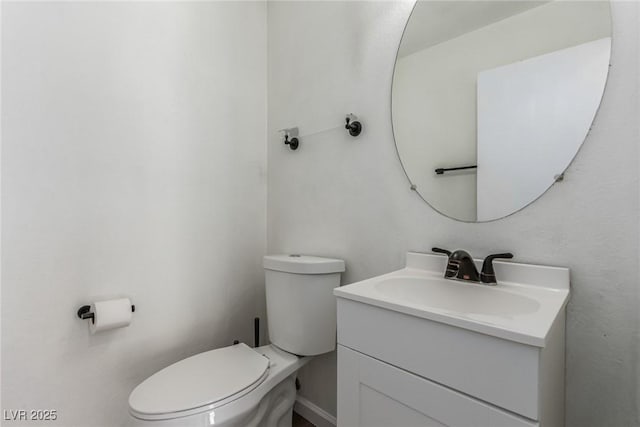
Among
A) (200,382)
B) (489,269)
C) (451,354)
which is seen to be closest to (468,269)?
(489,269)

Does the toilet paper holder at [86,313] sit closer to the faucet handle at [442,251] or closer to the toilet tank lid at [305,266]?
the toilet tank lid at [305,266]

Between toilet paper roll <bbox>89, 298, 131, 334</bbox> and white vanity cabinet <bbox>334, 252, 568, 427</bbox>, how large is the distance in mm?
875

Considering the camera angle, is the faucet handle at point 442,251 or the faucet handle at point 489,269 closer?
the faucet handle at point 489,269

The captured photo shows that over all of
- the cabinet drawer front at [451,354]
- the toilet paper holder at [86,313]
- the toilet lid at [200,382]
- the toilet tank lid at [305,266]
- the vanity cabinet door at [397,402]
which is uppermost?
the toilet tank lid at [305,266]

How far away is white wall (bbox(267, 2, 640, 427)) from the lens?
0.75 meters

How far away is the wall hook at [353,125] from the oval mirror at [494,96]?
169 millimetres

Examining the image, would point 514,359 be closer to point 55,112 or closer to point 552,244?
point 552,244

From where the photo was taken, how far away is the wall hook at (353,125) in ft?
4.14

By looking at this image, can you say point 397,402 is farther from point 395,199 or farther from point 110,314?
point 110,314

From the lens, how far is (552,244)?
84 cm

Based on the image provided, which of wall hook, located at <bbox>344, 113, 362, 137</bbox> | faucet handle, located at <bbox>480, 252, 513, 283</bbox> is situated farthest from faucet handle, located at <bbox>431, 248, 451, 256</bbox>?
wall hook, located at <bbox>344, 113, 362, 137</bbox>

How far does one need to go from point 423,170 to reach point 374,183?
21 cm

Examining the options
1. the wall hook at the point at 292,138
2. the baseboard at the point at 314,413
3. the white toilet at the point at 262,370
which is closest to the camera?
the white toilet at the point at 262,370

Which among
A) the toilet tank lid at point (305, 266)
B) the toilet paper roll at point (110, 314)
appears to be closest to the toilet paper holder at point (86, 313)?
the toilet paper roll at point (110, 314)
